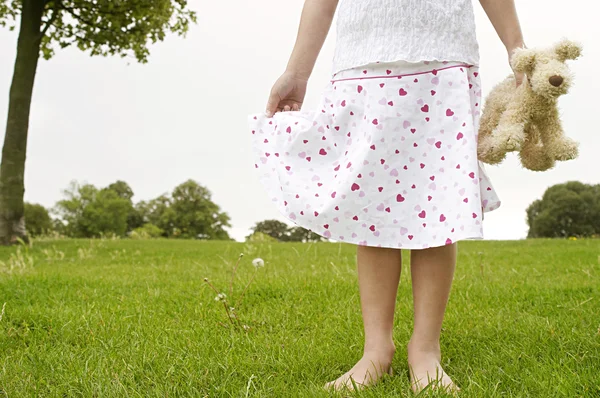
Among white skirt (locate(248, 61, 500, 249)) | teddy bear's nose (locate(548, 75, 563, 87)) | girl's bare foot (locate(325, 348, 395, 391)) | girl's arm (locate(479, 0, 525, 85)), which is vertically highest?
girl's arm (locate(479, 0, 525, 85))

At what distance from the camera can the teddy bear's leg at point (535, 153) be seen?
7.00 ft

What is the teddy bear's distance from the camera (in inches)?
77.9

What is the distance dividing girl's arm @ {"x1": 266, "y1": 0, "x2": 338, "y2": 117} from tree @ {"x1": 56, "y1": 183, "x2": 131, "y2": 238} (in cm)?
3823

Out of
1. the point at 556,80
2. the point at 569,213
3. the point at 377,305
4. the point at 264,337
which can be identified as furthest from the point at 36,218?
the point at 556,80

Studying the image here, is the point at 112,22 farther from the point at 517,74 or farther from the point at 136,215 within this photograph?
the point at 136,215

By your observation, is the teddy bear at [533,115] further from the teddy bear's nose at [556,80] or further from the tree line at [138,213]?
the tree line at [138,213]

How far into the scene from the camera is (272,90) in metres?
2.39

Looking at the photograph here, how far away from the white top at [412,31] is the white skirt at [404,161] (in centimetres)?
4

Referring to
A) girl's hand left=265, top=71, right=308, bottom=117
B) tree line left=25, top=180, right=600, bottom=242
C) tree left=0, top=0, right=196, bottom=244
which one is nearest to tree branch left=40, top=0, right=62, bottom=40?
tree left=0, top=0, right=196, bottom=244

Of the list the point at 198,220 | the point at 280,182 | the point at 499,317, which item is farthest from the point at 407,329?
the point at 198,220

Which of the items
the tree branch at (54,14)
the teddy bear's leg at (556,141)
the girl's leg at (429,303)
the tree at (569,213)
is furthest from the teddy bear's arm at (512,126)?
the tree at (569,213)

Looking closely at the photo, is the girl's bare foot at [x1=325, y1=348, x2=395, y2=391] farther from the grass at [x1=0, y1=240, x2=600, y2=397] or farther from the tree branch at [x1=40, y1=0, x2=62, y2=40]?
the tree branch at [x1=40, y1=0, x2=62, y2=40]

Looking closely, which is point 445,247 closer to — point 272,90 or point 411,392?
point 411,392

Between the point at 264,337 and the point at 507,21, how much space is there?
175cm
